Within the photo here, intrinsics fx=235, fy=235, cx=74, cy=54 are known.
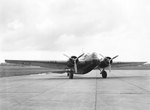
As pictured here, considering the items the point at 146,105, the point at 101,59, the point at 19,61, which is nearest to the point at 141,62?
the point at 101,59

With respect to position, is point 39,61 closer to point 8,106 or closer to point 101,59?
point 101,59

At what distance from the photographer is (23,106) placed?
8820mm

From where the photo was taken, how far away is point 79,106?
878 centimetres

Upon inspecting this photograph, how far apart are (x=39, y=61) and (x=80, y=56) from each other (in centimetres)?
576

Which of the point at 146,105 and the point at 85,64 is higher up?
the point at 85,64

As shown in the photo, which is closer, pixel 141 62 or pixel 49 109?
pixel 49 109

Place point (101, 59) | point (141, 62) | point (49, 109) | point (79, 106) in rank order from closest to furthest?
point (49, 109) → point (79, 106) → point (101, 59) → point (141, 62)

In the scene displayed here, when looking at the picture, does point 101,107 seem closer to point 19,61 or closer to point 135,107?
point 135,107

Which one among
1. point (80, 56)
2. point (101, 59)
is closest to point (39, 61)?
point (80, 56)

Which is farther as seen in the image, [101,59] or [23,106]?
[101,59]

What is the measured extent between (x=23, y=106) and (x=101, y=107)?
2.91 meters

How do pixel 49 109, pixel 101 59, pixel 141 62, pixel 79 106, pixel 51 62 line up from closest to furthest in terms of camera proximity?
pixel 49 109 < pixel 79 106 < pixel 101 59 < pixel 51 62 < pixel 141 62

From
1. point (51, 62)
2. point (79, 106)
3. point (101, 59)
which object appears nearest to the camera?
point (79, 106)

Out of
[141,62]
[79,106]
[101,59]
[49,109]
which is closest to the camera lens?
[49,109]
